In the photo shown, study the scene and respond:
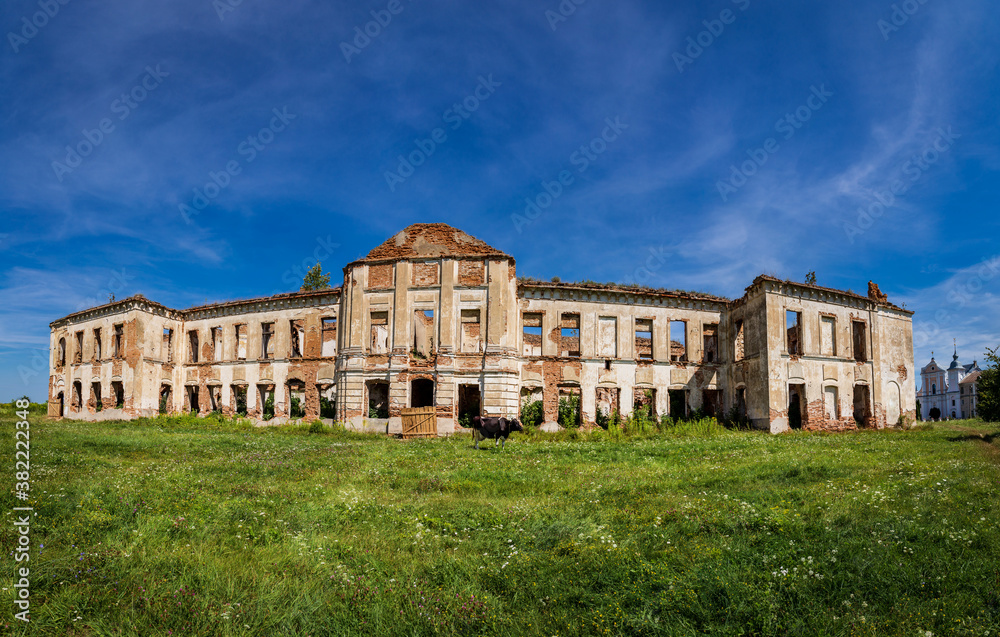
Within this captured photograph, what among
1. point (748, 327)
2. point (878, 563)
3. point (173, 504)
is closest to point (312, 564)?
point (173, 504)

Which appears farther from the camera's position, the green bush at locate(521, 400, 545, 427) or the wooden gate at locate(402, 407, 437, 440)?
the green bush at locate(521, 400, 545, 427)

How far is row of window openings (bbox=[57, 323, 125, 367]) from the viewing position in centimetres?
3281

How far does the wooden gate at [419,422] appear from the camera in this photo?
23.8m

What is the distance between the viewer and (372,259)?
2753cm

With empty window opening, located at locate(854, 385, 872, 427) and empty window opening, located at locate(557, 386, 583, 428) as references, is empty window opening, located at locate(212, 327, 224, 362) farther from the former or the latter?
empty window opening, located at locate(854, 385, 872, 427)

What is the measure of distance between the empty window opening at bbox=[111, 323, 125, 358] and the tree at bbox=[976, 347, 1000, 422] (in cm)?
4071

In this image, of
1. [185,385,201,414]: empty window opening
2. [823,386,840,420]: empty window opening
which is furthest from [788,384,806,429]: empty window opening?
[185,385,201,414]: empty window opening

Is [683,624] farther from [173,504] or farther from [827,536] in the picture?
[173,504]

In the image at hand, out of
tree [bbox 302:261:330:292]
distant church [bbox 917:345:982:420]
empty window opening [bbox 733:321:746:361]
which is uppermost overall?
tree [bbox 302:261:330:292]

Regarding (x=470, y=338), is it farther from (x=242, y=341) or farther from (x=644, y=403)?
(x=242, y=341)

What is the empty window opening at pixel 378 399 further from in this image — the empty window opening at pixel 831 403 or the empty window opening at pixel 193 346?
the empty window opening at pixel 831 403

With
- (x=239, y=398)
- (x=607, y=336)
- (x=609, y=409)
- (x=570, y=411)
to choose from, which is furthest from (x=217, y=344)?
(x=609, y=409)

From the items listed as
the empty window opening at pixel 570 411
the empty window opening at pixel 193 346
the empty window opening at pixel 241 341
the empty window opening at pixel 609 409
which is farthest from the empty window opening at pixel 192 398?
the empty window opening at pixel 609 409

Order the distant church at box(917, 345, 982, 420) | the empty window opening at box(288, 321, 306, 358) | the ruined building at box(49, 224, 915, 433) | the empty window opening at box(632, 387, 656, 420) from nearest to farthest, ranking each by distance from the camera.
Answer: the ruined building at box(49, 224, 915, 433), the empty window opening at box(632, 387, 656, 420), the empty window opening at box(288, 321, 306, 358), the distant church at box(917, 345, 982, 420)
